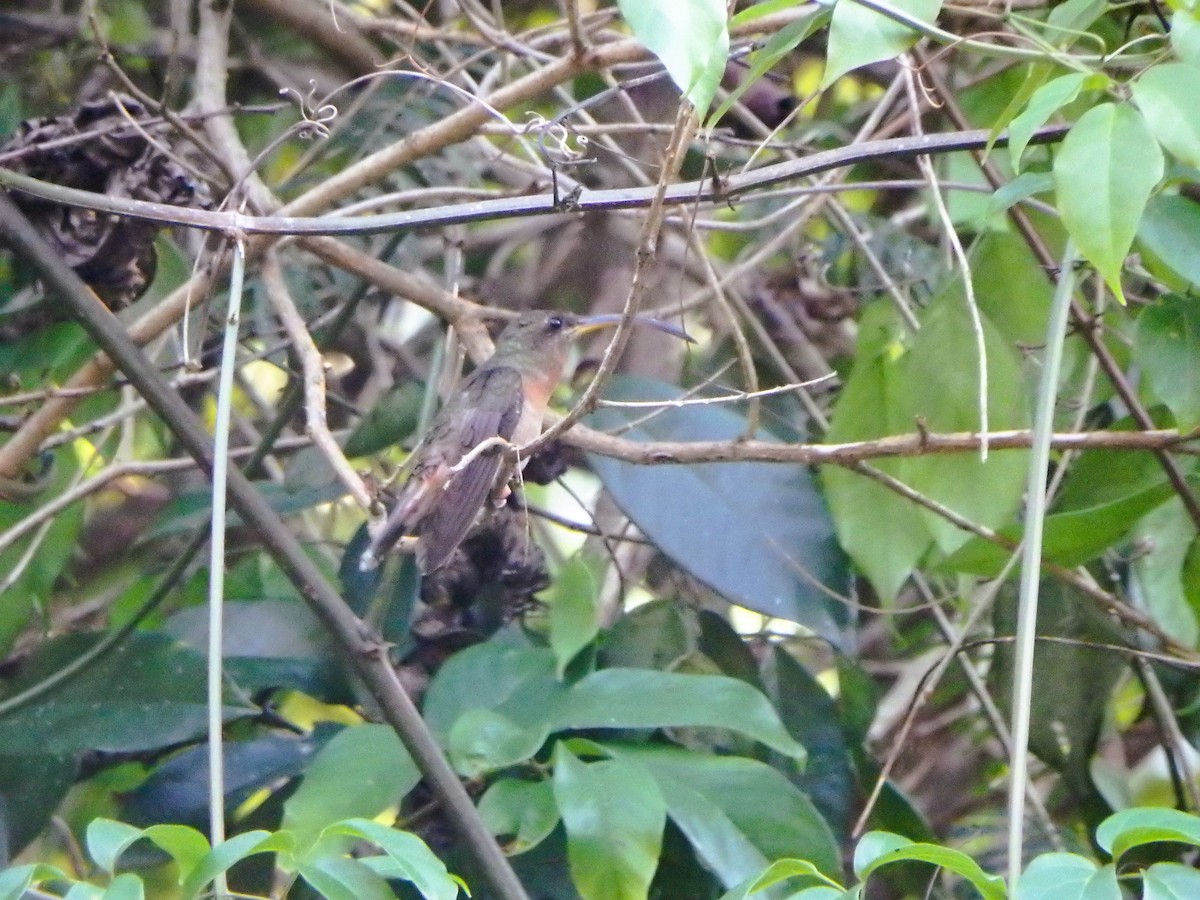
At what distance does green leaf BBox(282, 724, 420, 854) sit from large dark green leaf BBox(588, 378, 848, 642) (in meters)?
0.56

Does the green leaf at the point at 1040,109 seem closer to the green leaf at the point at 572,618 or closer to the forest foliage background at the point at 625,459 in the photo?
the forest foliage background at the point at 625,459

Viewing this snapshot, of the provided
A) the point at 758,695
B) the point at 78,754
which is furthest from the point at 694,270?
the point at 78,754

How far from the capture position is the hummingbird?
79.8 inches

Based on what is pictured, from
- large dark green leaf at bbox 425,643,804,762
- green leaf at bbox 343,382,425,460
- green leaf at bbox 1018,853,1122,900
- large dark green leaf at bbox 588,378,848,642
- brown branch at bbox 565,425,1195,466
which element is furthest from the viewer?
green leaf at bbox 343,382,425,460

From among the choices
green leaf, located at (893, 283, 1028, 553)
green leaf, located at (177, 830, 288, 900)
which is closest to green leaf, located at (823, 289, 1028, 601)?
green leaf, located at (893, 283, 1028, 553)

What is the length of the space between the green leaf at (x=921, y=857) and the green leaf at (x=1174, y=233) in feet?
2.79

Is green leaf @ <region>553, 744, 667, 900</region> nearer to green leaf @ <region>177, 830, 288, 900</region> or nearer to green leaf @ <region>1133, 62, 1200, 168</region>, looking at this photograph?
green leaf @ <region>177, 830, 288, 900</region>

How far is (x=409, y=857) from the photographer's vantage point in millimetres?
1213

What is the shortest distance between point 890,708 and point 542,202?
201 cm

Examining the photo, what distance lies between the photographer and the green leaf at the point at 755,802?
6.54 ft

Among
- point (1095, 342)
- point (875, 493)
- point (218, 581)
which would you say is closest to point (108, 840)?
point (218, 581)

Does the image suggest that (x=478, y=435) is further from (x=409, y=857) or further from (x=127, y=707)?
(x=409, y=857)

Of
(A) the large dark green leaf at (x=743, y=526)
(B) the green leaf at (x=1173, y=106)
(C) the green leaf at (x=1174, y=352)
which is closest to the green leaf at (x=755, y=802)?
(A) the large dark green leaf at (x=743, y=526)

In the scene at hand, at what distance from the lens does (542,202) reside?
1.64 m
